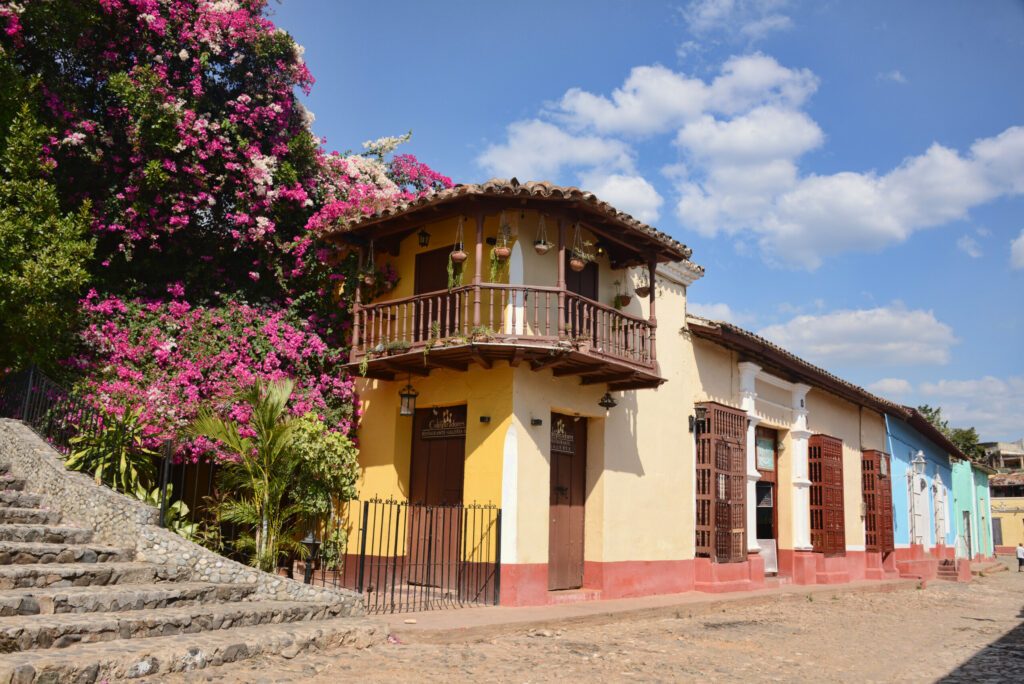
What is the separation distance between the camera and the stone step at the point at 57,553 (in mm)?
8227

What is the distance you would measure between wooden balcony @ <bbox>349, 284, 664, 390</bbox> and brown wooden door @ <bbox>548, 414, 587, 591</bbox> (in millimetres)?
933

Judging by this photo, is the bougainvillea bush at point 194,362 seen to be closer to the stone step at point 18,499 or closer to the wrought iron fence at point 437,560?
the stone step at point 18,499

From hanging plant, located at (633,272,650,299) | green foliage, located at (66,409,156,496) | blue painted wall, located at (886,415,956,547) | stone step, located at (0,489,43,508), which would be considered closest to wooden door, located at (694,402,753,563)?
hanging plant, located at (633,272,650,299)

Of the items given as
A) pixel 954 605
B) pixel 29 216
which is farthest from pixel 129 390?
pixel 954 605

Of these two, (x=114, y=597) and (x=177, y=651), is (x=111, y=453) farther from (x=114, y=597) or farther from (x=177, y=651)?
(x=177, y=651)

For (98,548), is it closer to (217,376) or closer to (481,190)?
(217,376)

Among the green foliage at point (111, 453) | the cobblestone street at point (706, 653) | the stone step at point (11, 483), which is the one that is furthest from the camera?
the green foliage at point (111, 453)

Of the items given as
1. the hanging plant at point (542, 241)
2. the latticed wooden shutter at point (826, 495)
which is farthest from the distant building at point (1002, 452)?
the hanging plant at point (542, 241)

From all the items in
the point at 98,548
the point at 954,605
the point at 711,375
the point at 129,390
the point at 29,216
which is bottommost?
the point at 954,605

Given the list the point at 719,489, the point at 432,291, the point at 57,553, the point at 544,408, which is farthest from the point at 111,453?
the point at 719,489

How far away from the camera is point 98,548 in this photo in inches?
356

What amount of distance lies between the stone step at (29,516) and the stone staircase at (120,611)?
0.5 inches

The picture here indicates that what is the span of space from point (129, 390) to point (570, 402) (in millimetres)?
6438

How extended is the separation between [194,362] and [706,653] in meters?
8.46
